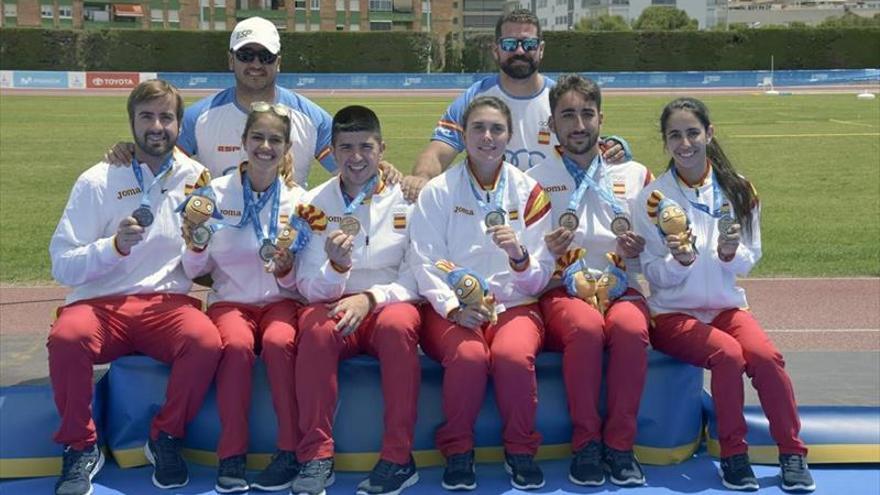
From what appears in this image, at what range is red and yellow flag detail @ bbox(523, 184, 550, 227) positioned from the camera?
15.1 feet

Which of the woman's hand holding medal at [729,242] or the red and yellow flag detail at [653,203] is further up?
the red and yellow flag detail at [653,203]

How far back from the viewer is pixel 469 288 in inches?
169

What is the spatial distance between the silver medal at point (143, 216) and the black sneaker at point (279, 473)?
1.16 metres

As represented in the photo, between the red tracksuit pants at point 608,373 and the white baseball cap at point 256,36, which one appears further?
the white baseball cap at point 256,36

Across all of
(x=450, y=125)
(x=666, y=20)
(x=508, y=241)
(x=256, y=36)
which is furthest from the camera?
(x=666, y=20)

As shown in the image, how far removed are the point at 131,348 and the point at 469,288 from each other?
61.9 inches

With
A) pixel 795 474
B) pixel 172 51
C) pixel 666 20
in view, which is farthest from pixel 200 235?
pixel 666 20

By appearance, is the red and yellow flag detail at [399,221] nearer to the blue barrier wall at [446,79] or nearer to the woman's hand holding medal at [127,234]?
the woman's hand holding medal at [127,234]

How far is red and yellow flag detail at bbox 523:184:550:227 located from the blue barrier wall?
3857 centimetres

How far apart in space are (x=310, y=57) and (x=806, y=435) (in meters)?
44.3

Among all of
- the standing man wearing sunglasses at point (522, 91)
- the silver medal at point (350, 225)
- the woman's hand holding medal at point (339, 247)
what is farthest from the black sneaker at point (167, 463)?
the standing man wearing sunglasses at point (522, 91)

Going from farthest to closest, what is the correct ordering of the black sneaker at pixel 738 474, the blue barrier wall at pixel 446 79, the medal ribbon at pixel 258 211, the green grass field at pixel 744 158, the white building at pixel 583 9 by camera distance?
the white building at pixel 583 9
the blue barrier wall at pixel 446 79
the green grass field at pixel 744 158
the medal ribbon at pixel 258 211
the black sneaker at pixel 738 474

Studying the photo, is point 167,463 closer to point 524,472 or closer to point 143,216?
point 143,216

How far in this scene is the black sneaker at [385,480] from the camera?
4.23 m
